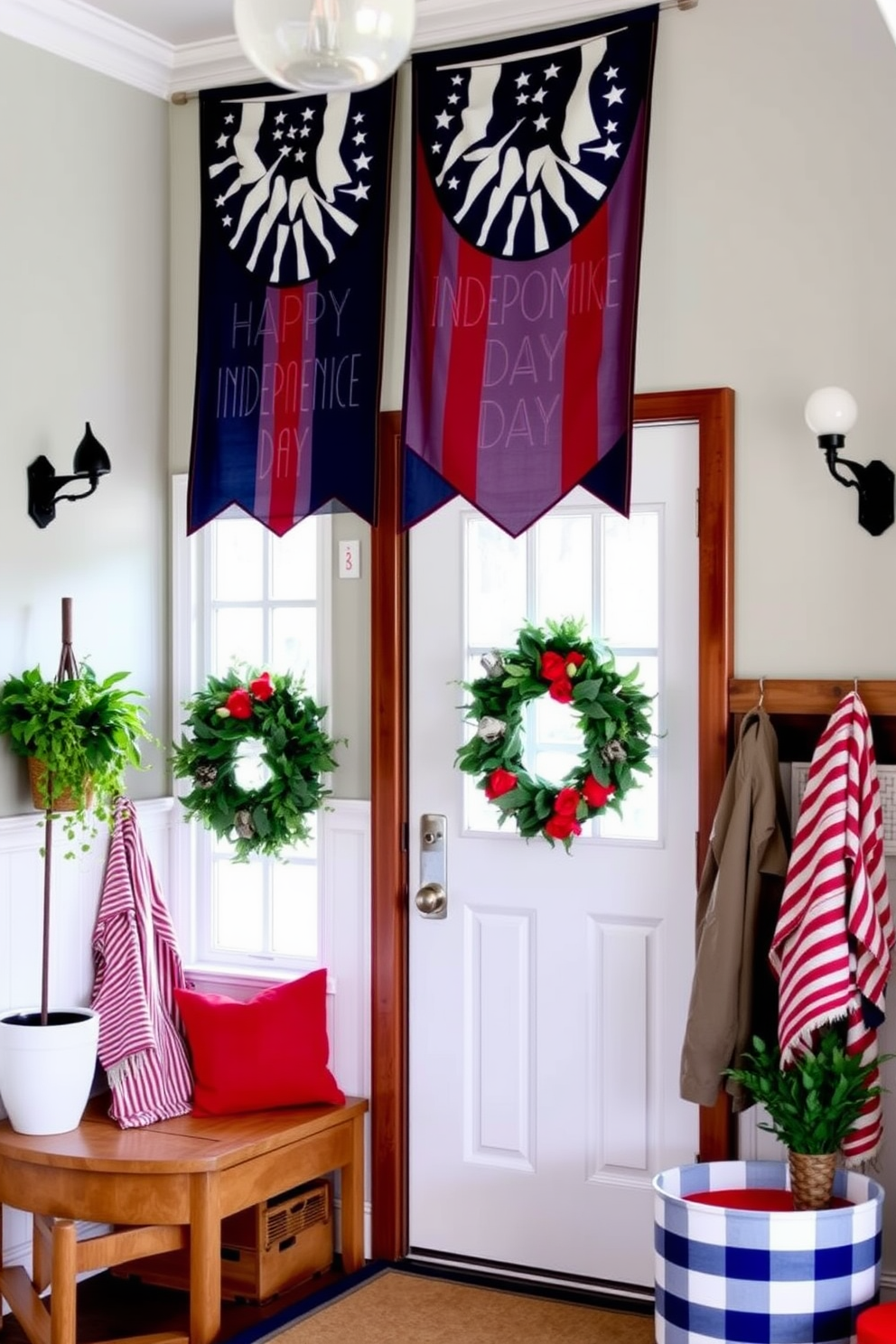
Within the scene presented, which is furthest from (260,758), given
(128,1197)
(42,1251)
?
(42,1251)

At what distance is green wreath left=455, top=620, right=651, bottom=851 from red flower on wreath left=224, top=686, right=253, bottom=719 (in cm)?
55

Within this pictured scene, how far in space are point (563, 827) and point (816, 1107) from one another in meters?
0.80

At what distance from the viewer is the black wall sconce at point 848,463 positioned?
2977 mm

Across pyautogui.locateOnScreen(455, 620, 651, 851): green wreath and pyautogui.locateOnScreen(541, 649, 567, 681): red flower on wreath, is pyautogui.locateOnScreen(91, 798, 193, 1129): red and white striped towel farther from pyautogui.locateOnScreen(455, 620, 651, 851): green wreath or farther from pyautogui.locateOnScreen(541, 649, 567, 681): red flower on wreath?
pyautogui.locateOnScreen(541, 649, 567, 681): red flower on wreath

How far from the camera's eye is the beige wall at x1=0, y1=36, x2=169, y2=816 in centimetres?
346

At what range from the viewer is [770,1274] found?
2.68 meters

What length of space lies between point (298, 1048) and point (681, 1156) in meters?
0.88

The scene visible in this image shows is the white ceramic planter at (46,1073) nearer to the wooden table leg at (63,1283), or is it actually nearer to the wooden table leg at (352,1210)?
the wooden table leg at (63,1283)

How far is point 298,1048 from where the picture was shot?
Answer: 11.5 ft

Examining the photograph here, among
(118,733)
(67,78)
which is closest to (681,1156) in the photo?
(118,733)

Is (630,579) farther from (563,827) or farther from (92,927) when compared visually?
(92,927)

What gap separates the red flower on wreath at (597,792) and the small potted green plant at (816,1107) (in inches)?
25.8

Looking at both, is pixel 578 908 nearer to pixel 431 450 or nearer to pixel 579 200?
pixel 431 450

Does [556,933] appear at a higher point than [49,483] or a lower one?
lower
